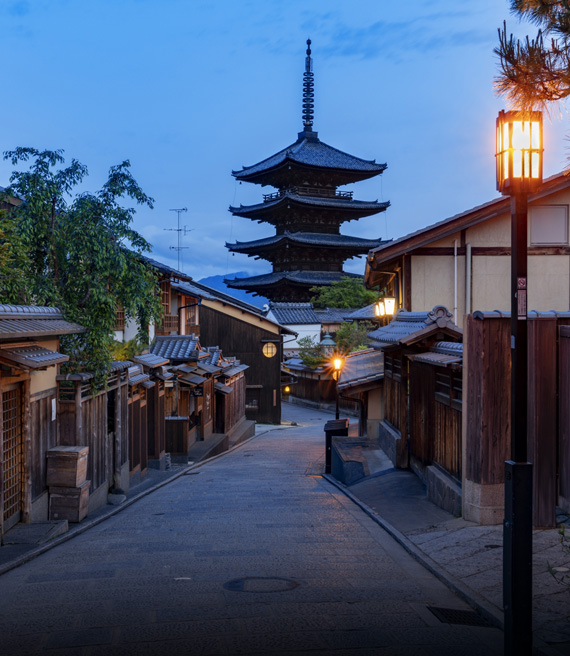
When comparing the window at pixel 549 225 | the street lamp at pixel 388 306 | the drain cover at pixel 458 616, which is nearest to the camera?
the drain cover at pixel 458 616

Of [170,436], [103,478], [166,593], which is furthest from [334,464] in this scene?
[166,593]

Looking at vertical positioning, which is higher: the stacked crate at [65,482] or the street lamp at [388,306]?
the street lamp at [388,306]

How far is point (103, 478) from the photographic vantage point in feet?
44.5

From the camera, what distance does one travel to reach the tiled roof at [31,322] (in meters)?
8.69

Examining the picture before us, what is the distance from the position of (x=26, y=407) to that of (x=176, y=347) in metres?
16.1

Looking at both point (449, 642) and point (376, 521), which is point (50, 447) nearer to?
point (376, 521)

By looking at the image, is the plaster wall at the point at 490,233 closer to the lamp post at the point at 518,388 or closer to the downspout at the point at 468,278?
the downspout at the point at 468,278

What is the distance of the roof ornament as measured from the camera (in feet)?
203

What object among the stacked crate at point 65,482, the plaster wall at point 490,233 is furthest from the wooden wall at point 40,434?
the plaster wall at point 490,233

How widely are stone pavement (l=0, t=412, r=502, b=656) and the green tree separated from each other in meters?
44.6

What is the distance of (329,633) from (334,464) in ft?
45.7

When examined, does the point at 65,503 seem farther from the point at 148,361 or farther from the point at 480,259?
the point at 480,259

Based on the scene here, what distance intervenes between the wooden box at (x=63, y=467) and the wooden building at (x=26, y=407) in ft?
0.37

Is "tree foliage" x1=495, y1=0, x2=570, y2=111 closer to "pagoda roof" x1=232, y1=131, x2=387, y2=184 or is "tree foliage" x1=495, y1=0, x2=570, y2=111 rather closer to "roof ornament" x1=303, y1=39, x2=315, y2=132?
"pagoda roof" x1=232, y1=131, x2=387, y2=184
